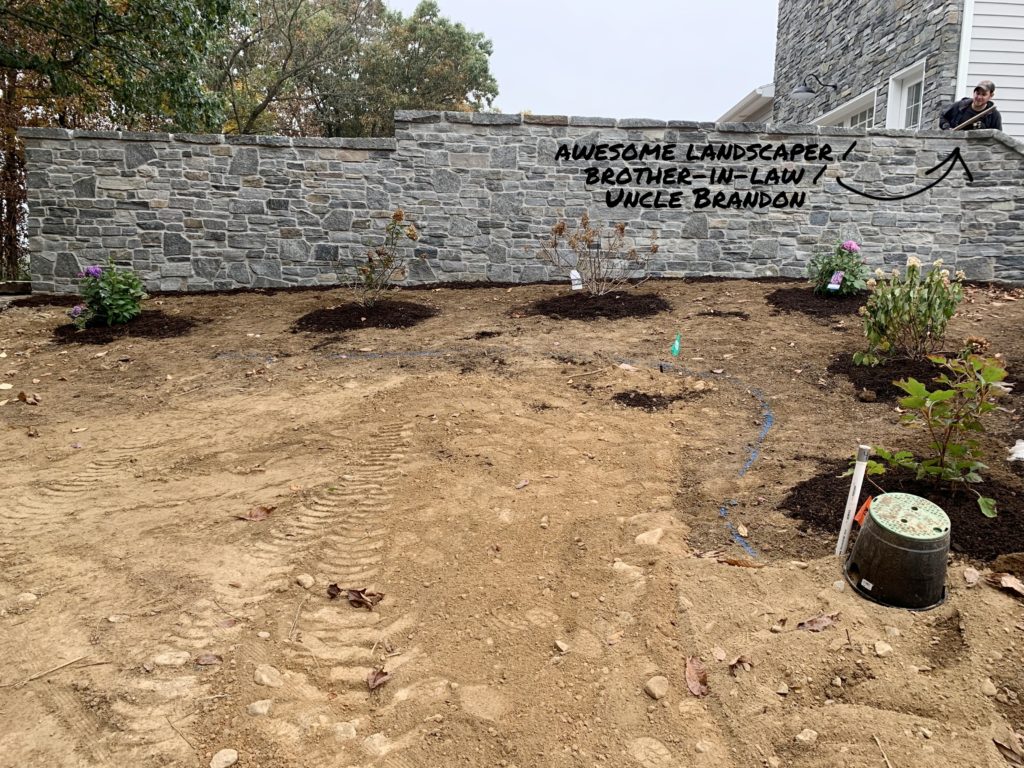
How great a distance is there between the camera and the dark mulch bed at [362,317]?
673 centimetres

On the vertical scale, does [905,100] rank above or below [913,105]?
above

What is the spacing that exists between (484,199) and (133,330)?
14.4ft

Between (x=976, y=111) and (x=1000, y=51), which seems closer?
(x=976, y=111)

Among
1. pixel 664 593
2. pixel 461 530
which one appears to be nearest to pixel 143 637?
pixel 461 530

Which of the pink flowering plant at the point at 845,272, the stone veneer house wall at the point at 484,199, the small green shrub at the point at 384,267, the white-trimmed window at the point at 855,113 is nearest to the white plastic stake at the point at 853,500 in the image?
the pink flowering plant at the point at 845,272

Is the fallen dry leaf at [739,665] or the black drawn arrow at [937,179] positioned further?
the black drawn arrow at [937,179]

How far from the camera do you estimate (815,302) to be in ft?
22.8

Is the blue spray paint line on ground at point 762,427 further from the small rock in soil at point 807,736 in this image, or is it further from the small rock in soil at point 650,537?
the small rock in soil at point 807,736

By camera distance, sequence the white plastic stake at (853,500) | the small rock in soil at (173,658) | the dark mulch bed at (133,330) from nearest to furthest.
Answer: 1. the small rock in soil at (173,658)
2. the white plastic stake at (853,500)
3. the dark mulch bed at (133,330)

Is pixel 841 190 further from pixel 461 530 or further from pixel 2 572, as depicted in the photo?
pixel 2 572

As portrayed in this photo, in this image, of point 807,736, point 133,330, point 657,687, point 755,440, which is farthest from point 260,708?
point 133,330

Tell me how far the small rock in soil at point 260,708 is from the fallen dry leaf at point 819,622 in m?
1.82

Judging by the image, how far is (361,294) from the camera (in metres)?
7.51

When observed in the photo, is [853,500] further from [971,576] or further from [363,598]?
[363,598]
